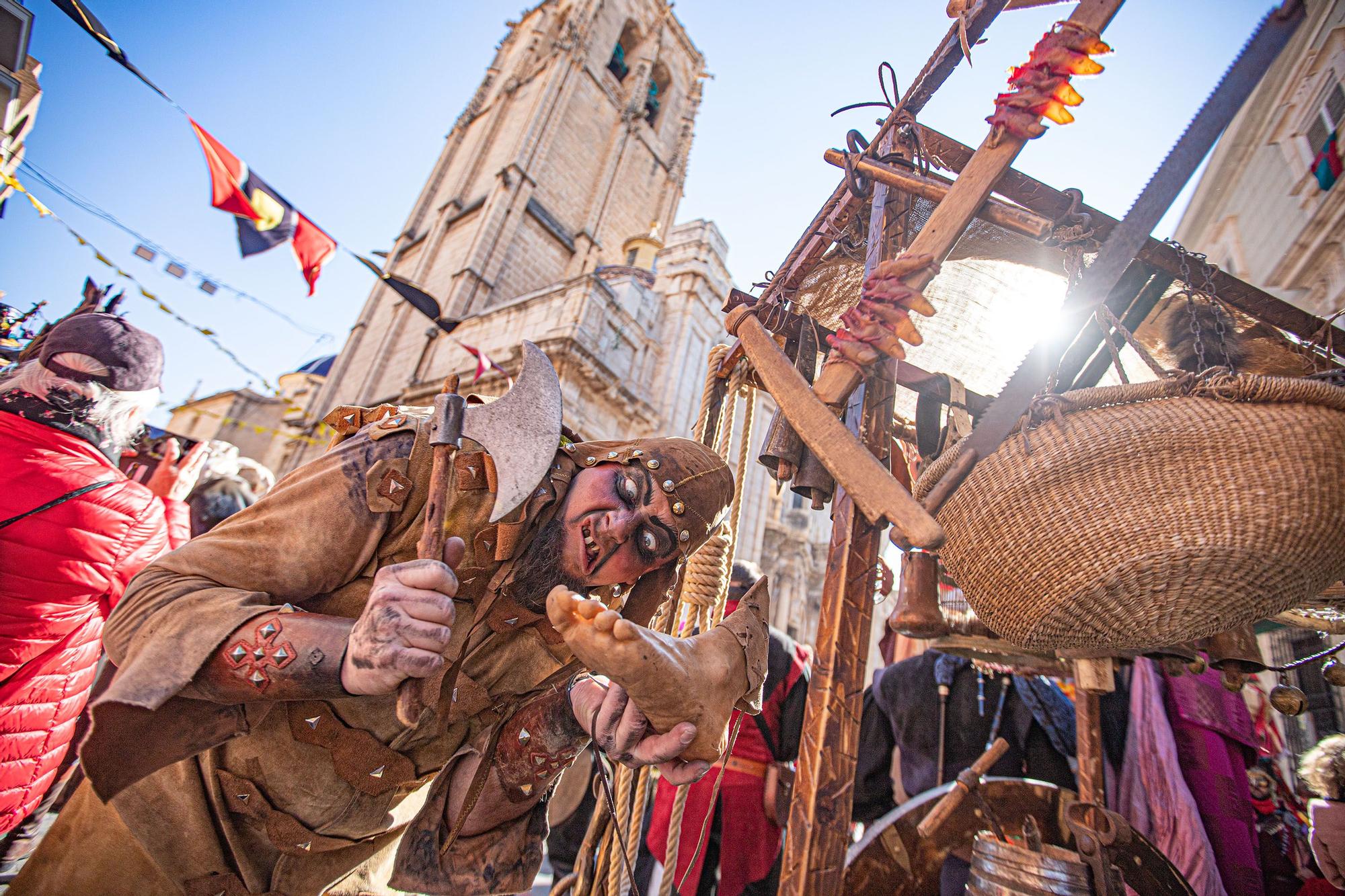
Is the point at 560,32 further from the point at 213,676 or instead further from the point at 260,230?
the point at 213,676

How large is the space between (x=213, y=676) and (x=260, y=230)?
20.3 ft

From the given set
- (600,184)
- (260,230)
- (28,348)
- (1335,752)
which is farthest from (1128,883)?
(600,184)

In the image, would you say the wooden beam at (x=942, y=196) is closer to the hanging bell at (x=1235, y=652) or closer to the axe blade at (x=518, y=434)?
the axe blade at (x=518, y=434)

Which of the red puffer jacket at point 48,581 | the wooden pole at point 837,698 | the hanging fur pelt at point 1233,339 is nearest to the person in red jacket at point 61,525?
the red puffer jacket at point 48,581

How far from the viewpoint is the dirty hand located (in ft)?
10.9

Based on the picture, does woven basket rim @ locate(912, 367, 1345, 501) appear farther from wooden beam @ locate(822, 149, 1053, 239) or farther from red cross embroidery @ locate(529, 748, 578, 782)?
red cross embroidery @ locate(529, 748, 578, 782)

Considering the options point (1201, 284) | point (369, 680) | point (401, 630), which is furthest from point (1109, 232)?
point (369, 680)

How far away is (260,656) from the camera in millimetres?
1104

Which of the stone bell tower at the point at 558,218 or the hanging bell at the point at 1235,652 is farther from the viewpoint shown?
the stone bell tower at the point at 558,218

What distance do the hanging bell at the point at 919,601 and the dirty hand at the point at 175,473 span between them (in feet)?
13.3

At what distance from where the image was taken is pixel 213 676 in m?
1.09

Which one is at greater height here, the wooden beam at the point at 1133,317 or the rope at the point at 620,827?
the wooden beam at the point at 1133,317

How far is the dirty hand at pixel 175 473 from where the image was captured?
331 cm

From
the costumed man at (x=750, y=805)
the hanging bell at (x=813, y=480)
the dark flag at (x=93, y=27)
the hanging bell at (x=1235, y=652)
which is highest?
the dark flag at (x=93, y=27)
